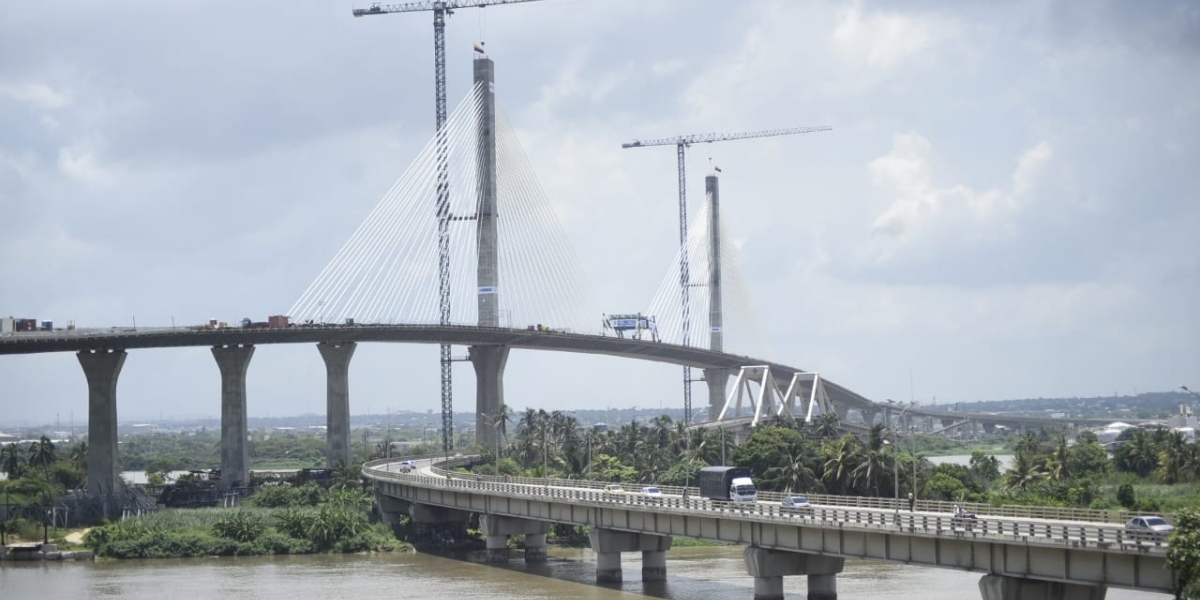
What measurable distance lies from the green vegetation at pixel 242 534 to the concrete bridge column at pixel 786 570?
145 ft

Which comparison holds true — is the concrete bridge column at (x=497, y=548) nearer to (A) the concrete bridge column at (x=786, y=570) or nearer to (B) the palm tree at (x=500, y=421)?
(A) the concrete bridge column at (x=786, y=570)

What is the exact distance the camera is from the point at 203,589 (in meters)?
87.7

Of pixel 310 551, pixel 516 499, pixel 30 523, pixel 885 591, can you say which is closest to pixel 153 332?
pixel 30 523

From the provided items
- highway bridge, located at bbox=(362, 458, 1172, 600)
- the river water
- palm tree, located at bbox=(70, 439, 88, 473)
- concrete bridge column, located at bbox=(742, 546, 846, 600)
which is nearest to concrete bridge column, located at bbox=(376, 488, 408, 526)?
highway bridge, located at bbox=(362, 458, 1172, 600)

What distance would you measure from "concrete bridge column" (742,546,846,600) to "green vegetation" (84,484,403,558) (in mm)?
44223

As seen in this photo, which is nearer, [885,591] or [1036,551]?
[1036,551]

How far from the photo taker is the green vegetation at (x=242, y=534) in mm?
109438

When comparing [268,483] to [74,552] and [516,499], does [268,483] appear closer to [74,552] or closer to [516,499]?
[74,552]

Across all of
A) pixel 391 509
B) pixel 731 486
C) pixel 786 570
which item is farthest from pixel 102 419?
pixel 786 570

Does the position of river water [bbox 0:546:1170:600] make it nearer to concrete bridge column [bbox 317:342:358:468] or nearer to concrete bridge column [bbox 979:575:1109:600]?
concrete bridge column [bbox 979:575:1109:600]

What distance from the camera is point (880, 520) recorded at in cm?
6794

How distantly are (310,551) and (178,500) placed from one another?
1095 inches

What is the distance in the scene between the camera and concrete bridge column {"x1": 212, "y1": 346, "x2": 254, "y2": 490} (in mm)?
142125

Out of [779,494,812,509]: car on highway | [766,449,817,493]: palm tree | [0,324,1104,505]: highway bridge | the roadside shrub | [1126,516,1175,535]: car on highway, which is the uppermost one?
[0,324,1104,505]: highway bridge
